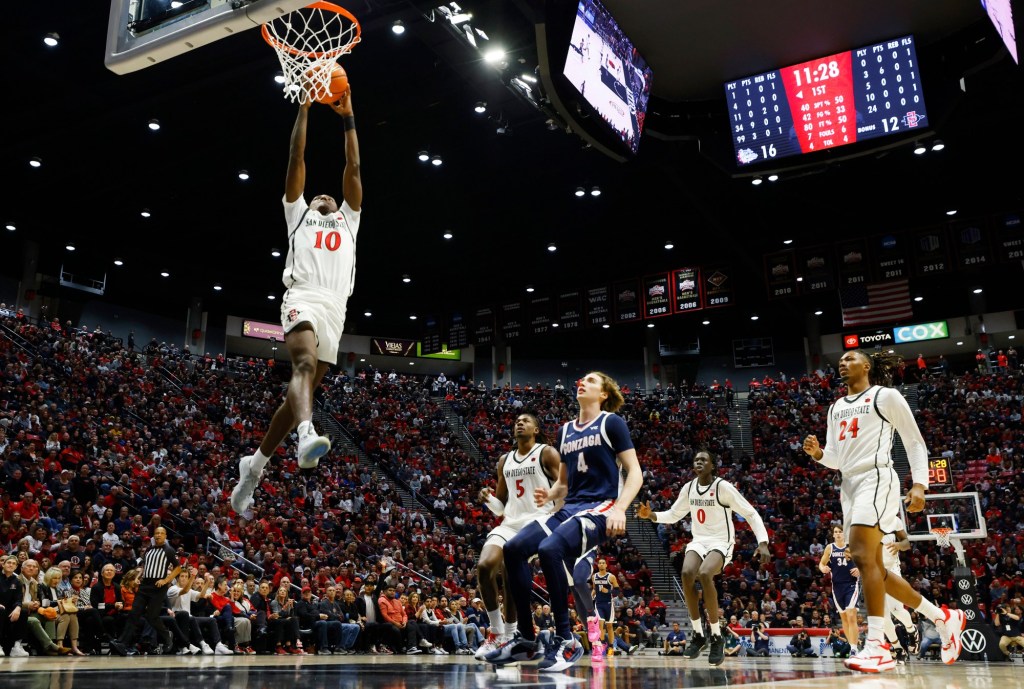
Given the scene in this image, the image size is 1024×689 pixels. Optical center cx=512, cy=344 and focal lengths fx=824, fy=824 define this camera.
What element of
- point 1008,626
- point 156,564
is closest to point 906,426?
point 156,564

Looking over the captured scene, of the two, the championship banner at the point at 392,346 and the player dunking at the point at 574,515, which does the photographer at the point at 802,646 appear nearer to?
the player dunking at the point at 574,515

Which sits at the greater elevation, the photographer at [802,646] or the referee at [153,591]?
the referee at [153,591]

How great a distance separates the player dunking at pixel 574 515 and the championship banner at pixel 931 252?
15.1 metres

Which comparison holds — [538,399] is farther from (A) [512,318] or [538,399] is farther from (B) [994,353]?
(B) [994,353]

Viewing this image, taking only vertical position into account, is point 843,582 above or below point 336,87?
below

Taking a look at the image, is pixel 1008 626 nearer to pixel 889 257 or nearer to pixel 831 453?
pixel 889 257

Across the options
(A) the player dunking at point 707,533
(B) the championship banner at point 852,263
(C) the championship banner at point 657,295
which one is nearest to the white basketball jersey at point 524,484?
(A) the player dunking at point 707,533

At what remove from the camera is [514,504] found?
715 cm

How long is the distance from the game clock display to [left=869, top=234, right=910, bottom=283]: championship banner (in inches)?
260

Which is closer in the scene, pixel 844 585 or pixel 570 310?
pixel 844 585

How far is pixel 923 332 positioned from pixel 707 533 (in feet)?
93.3

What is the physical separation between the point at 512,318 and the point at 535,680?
19321mm

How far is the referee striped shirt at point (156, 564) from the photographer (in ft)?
35.0

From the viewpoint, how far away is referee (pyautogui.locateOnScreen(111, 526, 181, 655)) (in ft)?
35.0
